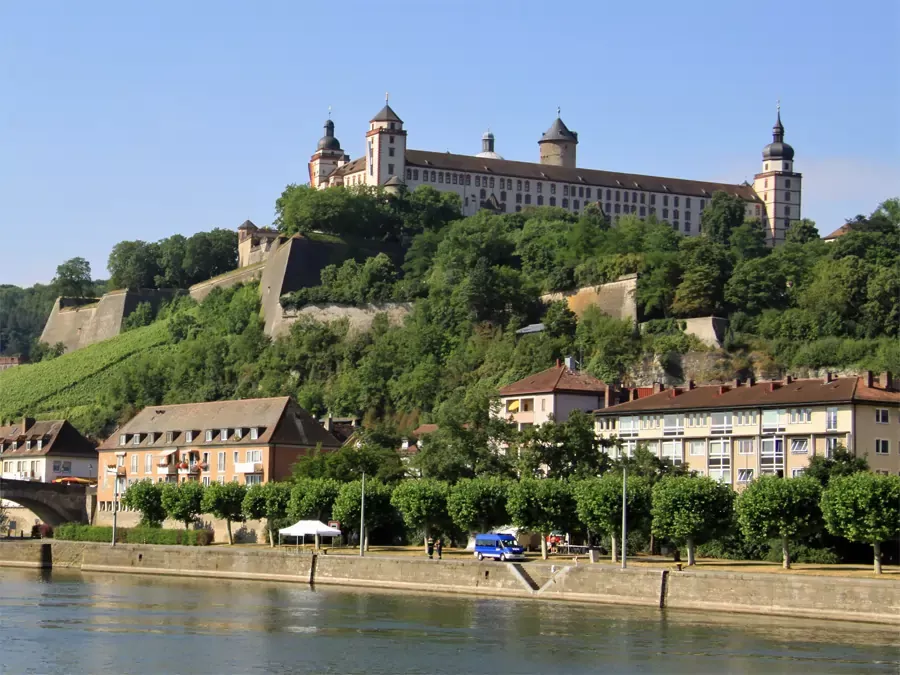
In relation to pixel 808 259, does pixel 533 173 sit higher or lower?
higher

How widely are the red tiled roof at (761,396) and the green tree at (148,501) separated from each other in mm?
21756

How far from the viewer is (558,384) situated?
81.9 m

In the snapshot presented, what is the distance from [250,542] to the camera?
7544cm

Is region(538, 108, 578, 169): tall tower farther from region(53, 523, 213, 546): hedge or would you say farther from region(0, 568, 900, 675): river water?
region(0, 568, 900, 675): river water

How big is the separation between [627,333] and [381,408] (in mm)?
17405

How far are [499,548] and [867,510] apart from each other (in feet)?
46.6

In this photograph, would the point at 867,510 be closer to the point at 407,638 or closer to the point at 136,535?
the point at 407,638

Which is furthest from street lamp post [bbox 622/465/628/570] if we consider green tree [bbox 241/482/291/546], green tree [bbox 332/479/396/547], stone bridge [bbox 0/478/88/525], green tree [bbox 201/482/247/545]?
stone bridge [bbox 0/478/88/525]

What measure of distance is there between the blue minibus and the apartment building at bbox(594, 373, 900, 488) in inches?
528

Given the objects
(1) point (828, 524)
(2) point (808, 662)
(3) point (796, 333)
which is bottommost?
(2) point (808, 662)

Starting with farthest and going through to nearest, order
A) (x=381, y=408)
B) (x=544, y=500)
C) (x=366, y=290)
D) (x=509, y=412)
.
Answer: (x=366, y=290), (x=381, y=408), (x=509, y=412), (x=544, y=500)

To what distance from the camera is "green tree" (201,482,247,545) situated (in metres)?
73.5

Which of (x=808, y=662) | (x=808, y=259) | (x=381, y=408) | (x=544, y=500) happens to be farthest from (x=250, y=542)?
(x=808, y=259)

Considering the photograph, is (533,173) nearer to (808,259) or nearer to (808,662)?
(808,259)
